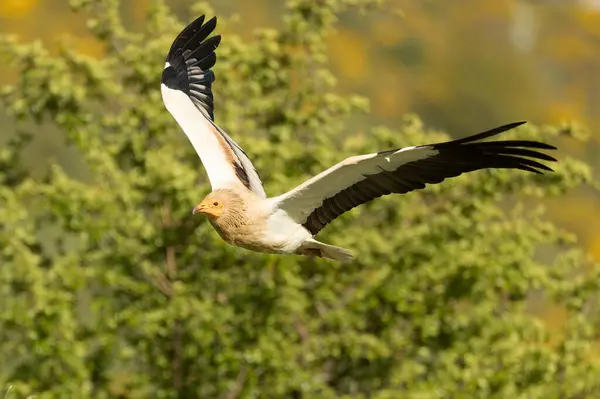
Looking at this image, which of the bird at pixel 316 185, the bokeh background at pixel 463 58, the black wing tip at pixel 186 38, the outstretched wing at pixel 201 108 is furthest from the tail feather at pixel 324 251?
the bokeh background at pixel 463 58

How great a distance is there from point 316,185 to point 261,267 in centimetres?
496

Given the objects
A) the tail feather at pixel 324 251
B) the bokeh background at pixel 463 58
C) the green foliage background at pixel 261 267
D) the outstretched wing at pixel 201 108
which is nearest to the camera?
the tail feather at pixel 324 251

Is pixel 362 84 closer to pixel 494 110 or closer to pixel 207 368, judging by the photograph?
pixel 494 110

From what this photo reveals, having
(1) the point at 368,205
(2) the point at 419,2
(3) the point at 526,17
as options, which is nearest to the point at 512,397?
(1) the point at 368,205

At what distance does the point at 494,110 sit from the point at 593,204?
464 cm

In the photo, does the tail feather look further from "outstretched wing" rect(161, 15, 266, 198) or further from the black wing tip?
the black wing tip

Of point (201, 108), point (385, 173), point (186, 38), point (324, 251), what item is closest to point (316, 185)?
point (385, 173)

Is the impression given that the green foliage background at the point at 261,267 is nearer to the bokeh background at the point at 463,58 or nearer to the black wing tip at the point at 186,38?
the black wing tip at the point at 186,38

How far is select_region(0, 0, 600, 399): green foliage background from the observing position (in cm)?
1270

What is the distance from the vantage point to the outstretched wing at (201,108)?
8.44 metres

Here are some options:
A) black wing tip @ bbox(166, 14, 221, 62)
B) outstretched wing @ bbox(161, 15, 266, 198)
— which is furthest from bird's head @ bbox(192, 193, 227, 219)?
black wing tip @ bbox(166, 14, 221, 62)

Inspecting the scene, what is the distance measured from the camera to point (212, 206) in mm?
7742

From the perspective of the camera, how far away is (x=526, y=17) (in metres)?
42.3

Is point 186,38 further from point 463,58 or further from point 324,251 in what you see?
point 463,58
